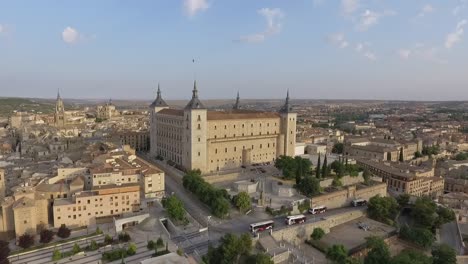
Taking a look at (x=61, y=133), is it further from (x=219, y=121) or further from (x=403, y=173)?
(x=403, y=173)

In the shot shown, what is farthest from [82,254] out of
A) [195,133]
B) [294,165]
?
[294,165]

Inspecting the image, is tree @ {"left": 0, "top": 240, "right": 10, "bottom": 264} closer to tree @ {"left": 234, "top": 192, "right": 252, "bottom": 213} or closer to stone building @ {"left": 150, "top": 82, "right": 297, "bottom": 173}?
tree @ {"left": 234, "top": 192, "right": 252, "bottom": 213}

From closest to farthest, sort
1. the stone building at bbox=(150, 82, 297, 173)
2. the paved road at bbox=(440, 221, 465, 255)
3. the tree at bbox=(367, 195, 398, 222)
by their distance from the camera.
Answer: the paved road at bbox=(440, 221, 465, 255)
the tree at bbox=(367, 195, 398, 222)
the stone building at bbox=(150, 82, 297, 173)

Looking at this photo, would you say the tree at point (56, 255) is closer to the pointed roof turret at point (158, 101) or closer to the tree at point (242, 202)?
the tree at point (242, 202)

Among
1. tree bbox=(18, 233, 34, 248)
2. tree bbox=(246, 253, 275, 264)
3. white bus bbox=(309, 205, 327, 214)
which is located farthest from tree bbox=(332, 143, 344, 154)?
tree bbox=(18, 233, 34, 248)

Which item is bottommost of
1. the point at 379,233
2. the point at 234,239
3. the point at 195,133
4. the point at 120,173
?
the point at 379,233
